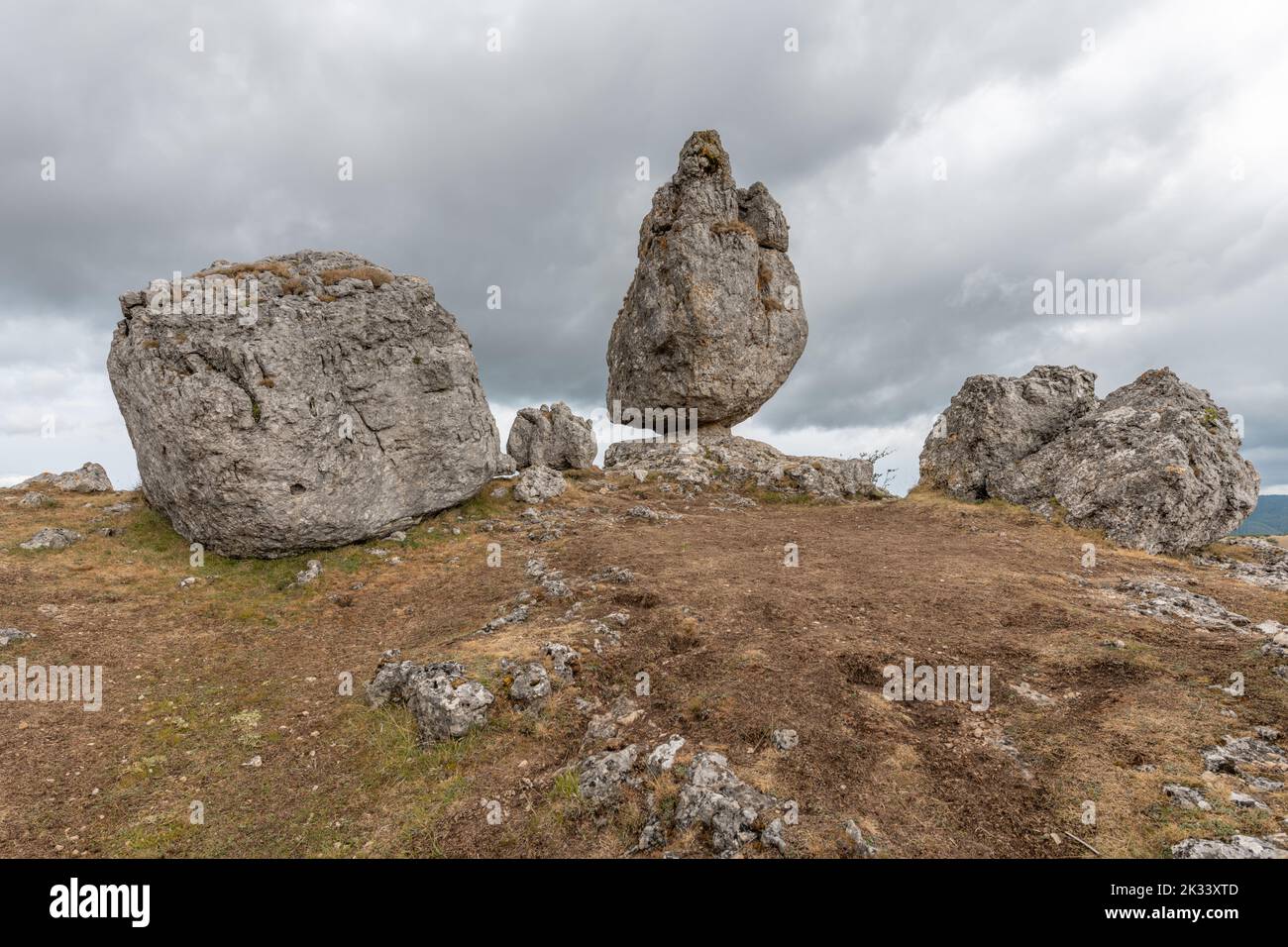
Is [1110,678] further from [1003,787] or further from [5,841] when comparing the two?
[5,841]

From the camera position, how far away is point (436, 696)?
12078 millimetres

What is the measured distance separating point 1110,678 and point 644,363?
36.7 meters

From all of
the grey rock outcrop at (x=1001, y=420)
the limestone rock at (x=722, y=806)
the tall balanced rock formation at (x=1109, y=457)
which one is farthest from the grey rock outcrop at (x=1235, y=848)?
the grey rock outcrop at (x=1001, y=420)

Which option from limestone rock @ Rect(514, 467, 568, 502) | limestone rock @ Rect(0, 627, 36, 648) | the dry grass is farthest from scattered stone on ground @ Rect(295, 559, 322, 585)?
the dry grass

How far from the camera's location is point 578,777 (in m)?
10.0

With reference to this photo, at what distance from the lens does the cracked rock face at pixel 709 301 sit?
42.9m

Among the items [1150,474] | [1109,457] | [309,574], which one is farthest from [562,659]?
[1109,457]

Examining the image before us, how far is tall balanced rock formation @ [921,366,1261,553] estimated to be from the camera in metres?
25.6

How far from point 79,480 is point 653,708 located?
126 feet

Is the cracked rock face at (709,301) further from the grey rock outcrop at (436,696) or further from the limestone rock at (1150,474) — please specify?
the grey rock outcrop at (436,696)

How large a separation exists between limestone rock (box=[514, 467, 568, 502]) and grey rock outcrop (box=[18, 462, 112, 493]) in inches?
932

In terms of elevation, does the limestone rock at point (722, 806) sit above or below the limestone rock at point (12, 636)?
below

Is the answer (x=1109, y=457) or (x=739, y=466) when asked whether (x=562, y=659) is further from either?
(x=1109, y=457)

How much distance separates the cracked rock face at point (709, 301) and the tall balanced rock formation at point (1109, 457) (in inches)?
580
